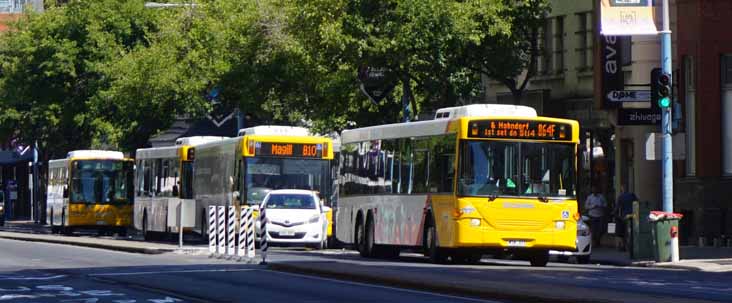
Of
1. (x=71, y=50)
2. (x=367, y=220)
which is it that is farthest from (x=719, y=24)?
(x=71, y=50)

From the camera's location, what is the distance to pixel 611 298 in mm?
20094

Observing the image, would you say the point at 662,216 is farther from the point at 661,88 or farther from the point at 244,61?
the point at 244,61

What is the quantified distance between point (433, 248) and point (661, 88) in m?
6.10

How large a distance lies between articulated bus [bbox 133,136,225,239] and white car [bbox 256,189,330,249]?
793cm

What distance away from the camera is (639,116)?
42344 mm

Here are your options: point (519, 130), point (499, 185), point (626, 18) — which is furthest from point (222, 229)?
point (626, 18)

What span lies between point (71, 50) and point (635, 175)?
35.0m

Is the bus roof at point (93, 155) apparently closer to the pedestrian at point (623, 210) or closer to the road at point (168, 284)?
the pedestrian at point (623, 210)

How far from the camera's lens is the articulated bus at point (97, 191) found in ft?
217

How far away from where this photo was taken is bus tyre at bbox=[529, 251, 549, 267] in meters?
35.2

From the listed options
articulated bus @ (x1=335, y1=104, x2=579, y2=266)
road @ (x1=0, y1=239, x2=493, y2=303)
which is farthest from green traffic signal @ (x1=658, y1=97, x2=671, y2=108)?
road @ (x1=0, y1=239, x2=493, y2=303)

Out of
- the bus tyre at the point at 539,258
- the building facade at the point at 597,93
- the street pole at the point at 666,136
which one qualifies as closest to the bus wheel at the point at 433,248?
the bus tyre at the point at 539,258

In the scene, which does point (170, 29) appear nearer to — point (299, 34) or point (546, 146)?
point (299, 34)

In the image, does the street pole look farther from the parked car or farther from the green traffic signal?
the parked car
